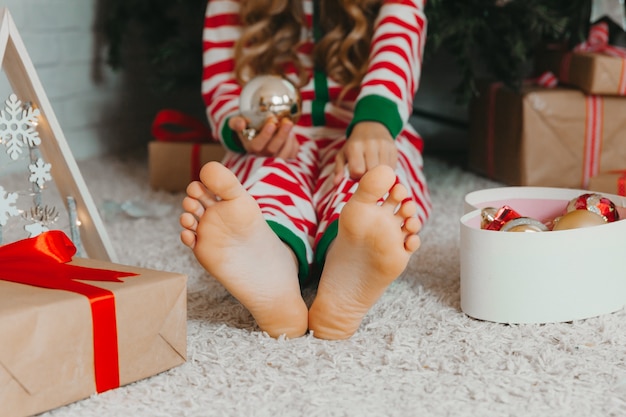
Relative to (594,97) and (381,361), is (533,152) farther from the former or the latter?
(381,361)

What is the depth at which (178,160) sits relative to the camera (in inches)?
63.6

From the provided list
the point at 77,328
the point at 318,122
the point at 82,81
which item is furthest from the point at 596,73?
the point at 82,81

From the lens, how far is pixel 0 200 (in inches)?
33.1

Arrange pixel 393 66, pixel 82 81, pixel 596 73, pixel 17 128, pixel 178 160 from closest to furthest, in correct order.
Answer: pixel 17 128 < pixel 393 66 < pixel 596 73 < pixel 178 160 < pixel 82 81

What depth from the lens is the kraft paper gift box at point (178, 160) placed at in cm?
161

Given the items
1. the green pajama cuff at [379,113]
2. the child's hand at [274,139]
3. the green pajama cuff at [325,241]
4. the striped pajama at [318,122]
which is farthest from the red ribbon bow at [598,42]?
the green pajama cuff at [325,241]

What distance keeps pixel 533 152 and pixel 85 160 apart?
1.10 meters

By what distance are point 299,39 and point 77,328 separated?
2.55 feet

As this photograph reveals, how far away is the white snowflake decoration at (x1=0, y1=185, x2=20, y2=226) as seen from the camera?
2.76ft

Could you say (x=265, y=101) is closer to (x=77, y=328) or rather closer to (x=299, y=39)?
(x=299, y=39)

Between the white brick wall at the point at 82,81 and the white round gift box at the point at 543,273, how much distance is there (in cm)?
132

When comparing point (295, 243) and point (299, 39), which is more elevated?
point (299, 39)

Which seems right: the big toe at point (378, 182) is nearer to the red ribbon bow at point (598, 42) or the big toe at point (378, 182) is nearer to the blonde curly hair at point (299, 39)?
the blonde curly hair at point (299, 39)

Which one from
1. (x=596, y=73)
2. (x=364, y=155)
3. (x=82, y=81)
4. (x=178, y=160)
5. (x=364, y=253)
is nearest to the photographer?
(x=364, y=253)
